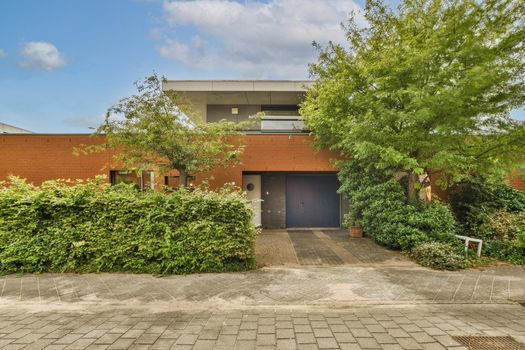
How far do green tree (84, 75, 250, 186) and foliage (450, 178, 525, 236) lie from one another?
8.08m

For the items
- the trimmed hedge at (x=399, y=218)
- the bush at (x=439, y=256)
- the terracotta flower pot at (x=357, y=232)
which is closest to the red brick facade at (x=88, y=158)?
the trimmed hedge at (x=399, y=218)

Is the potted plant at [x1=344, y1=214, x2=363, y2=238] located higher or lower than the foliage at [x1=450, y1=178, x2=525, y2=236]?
lower

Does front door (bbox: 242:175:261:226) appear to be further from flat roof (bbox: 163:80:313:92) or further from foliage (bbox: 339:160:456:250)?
flat roof (bbox: 163:80:313:92)

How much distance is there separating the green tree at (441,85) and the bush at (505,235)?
1396 mm

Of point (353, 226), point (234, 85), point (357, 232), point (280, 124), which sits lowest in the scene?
point (357, 232)

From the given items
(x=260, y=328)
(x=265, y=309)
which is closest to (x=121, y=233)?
(x=265, y=309)

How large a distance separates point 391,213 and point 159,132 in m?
7.46

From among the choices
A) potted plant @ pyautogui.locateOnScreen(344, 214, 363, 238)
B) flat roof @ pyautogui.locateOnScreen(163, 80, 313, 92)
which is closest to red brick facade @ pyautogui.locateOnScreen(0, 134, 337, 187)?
potted plant @ pyautogui.locateOnScreen(344, 214, 363, 238)

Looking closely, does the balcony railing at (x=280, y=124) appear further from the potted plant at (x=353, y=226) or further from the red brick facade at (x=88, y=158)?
the potted plant at (x=353, y=226)

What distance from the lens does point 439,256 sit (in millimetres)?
6082

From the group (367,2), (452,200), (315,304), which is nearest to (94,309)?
(315,304)

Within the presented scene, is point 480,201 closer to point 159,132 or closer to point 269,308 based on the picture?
point 269,308

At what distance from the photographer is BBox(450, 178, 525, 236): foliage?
26.7ft

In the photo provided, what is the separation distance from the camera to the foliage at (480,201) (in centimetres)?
812
